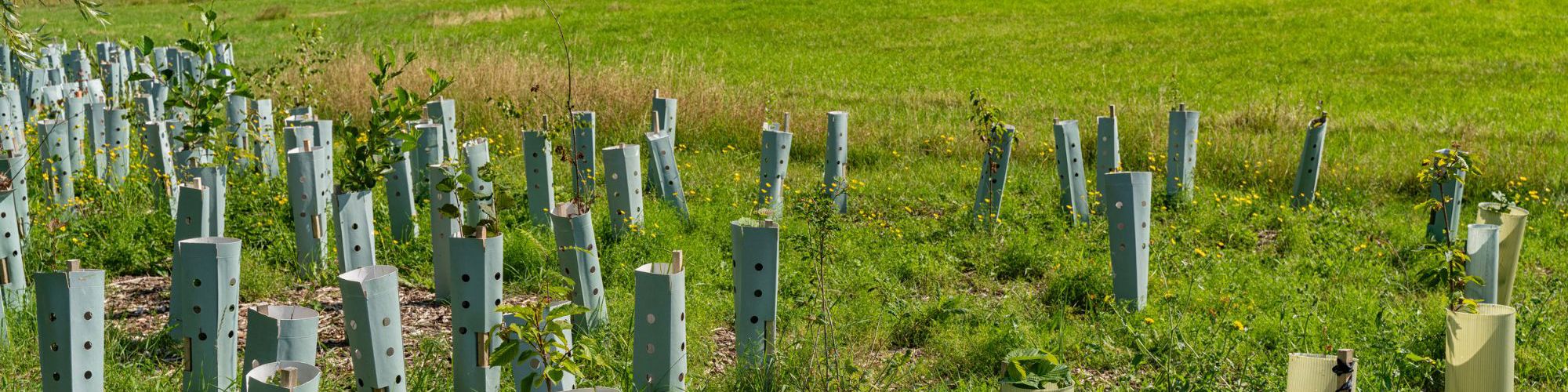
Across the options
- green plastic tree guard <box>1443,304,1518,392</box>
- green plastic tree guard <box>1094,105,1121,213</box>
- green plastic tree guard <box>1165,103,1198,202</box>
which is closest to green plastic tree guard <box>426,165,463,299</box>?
green plastic tree guard <box>1443,304,1518,392</box>

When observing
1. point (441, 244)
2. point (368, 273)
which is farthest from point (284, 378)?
point (441, 244)

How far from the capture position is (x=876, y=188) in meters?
7.75

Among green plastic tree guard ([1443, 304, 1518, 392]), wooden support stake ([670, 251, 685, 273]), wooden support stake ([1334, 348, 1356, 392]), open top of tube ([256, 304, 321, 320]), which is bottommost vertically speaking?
green plastic tree guard ([1443, 304, 1518, 392])

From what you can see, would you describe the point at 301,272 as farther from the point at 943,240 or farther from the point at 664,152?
the point at 943,240

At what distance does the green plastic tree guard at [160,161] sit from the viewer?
607cm

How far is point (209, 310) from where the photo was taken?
3.36 metres

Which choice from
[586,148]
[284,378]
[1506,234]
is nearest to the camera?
[284,378]

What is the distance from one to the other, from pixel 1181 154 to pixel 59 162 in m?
6.50

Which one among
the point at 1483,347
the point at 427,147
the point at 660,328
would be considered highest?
the point at 427,147

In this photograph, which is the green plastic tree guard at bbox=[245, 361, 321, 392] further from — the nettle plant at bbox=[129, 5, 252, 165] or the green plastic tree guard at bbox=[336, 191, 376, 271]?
the nettle plant at bbox=[129, 5, 252, 165]

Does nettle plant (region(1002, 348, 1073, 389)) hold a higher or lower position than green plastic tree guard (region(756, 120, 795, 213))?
lower

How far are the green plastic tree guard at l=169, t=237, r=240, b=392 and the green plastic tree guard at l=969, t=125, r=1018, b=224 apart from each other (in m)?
4.07

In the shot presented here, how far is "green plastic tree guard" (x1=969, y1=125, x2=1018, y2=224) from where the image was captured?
6410mm

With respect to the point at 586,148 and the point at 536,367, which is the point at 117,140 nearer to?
the point at 586,148
